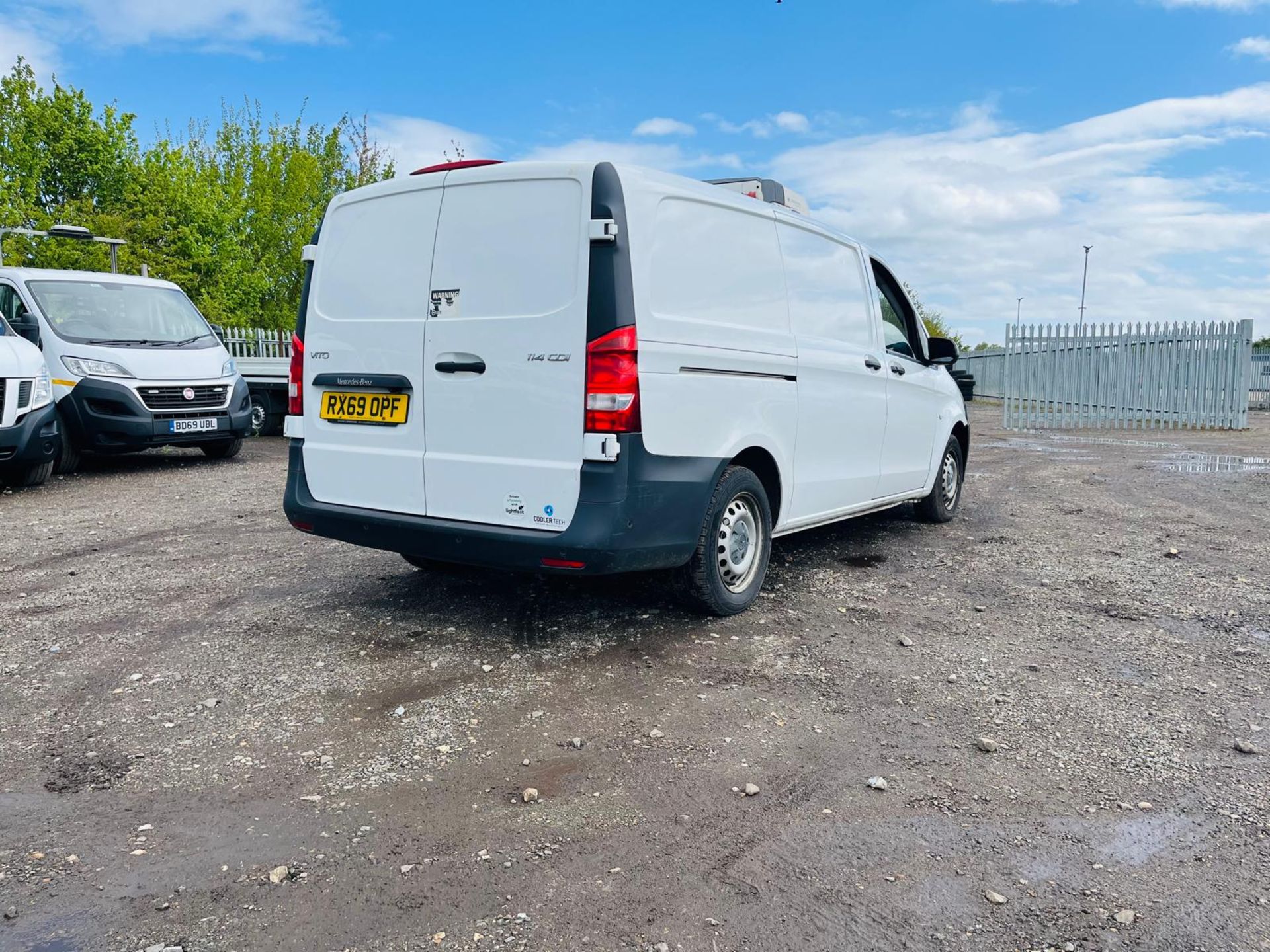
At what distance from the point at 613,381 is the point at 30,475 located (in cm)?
823

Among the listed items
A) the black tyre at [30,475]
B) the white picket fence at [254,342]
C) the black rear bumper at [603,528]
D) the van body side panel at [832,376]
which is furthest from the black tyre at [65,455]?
the white picket fence at [254,342]

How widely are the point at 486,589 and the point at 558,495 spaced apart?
63.2 inches

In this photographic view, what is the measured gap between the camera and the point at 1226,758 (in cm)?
351

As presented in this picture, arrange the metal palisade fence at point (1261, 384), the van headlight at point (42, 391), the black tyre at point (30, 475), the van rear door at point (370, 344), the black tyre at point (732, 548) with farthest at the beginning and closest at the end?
the metal palisade fence at point (1261, 384), the black tyre at point (30, 475), the van headlight at point (42, 391), the black tyre at point (732, 548), the van rear door at point (370, 344)

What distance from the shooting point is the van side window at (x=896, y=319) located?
22.3 ft

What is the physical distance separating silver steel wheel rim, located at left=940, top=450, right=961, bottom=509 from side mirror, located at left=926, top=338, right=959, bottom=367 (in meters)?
0.86

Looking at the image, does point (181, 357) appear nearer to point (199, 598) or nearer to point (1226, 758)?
point (199, 598)

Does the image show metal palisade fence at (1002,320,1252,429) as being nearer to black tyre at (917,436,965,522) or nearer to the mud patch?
black tyre at (917,436,965,522)

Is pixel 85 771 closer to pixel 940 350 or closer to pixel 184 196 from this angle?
pixel 940 350

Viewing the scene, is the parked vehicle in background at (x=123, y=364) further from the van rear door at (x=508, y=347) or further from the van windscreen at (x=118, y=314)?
the van rear door at (x=508, y=347)

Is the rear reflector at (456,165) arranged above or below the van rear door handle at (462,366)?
above

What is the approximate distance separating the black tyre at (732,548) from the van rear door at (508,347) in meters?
0.86

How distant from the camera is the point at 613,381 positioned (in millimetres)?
4211

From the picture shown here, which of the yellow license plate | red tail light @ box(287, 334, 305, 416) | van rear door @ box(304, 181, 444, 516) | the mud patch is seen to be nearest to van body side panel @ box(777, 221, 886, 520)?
van rear door @ box(304, 181, 444, 516)
